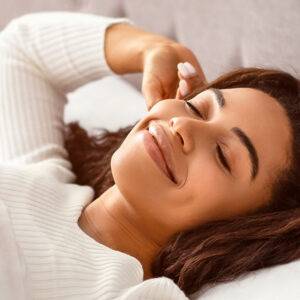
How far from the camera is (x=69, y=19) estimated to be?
133 centimetres

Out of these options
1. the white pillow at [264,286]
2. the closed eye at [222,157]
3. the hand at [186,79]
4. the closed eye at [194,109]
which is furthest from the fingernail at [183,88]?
the white pillow at [264,286]

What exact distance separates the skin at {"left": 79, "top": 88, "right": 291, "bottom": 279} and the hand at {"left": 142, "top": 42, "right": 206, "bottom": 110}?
11 centimetres

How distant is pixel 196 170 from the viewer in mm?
832

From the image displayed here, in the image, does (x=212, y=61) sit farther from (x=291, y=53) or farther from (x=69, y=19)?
(x=69, y=19)

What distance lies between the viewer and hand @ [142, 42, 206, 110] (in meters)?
1.03

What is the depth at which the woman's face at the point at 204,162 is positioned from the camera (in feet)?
2.74

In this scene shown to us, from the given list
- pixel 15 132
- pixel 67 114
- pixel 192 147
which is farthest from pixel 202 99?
pixel 67 114

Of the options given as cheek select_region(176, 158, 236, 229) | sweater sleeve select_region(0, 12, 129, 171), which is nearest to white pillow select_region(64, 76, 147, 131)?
sweater sleeve select_region(0, 12, 129, 171)

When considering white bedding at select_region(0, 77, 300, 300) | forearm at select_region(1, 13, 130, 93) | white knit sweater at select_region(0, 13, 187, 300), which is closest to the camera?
white bedding at select_region(0, 77, 300, 300)

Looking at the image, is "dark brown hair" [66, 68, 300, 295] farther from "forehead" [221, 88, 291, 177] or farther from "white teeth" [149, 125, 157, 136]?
"white teeth" [149, 125, 157, 136]

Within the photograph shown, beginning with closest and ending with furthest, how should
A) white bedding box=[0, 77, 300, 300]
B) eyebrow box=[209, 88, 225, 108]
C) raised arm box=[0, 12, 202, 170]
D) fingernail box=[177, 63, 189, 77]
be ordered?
white bedding box=[0, 77, 300, 300], eyebrow box=[209, 88, 225, 108], fingernail box=[177, 63, 189, 77], raised arm box=[0, 12, 202, 170]

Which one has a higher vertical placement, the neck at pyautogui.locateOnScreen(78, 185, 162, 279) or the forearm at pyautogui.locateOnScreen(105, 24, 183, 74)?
the forearm at pyautogui.locateOnScreen(105, 24, 183, 74)

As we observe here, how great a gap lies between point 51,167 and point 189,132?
0.40m

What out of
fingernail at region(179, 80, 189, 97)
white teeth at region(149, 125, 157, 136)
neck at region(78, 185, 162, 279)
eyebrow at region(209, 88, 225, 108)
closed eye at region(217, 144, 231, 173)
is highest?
eyebrow at region(209, 88, 225, 108)
